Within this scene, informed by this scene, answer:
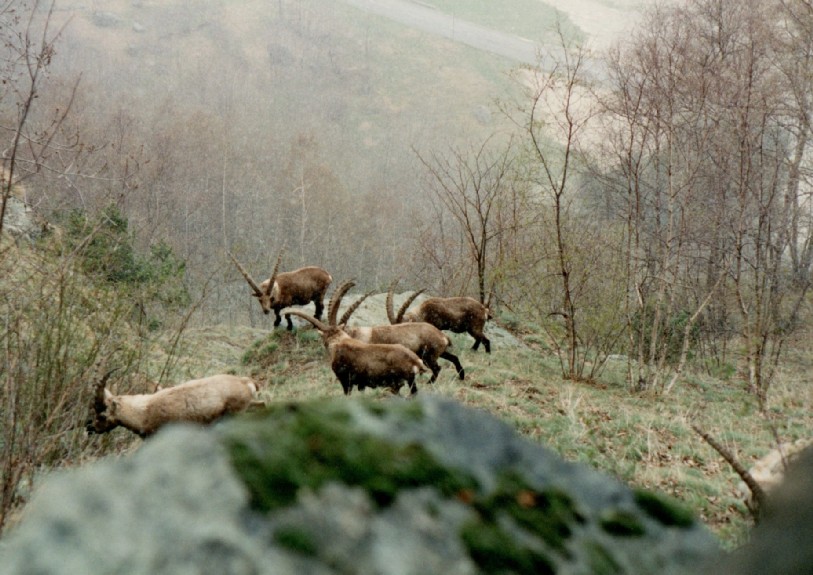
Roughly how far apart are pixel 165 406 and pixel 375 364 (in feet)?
9.93

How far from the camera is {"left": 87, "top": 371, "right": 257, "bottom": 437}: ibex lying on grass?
5.81 metres

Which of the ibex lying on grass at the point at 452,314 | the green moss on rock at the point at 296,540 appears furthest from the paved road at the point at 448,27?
the green moss on rock at the point at 296,540

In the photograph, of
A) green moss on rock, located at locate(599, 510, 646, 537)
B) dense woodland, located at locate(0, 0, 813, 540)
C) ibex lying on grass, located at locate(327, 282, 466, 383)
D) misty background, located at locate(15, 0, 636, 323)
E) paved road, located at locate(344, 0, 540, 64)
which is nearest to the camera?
green moss on rock, located at locate(599, 510, 646, 537)

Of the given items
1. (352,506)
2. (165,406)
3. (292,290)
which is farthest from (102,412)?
(292,290)

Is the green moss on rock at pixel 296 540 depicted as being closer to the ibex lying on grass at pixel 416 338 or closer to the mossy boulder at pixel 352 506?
the mossy boulder at pixel 352 506

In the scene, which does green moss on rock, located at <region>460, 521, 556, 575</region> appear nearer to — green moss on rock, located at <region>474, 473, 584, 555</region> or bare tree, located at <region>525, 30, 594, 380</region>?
green moss on rock, located at <region>474, 473, 584, 555</region>

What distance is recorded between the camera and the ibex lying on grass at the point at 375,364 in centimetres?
820

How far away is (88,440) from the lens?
6.35 metres

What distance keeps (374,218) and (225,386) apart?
49065mm

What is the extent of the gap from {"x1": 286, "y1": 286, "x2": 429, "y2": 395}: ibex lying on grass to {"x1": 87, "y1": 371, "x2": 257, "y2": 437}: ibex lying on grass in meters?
2.28

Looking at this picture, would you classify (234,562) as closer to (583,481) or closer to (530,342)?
(583,481)

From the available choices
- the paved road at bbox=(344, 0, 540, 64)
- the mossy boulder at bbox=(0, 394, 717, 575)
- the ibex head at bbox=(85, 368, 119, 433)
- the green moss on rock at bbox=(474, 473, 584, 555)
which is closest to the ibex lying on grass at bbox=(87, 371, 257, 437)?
the ibex head at bbox=(85, 368, 119, 433)

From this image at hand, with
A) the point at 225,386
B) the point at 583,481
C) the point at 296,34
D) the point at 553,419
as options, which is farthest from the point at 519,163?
the point at 296,34

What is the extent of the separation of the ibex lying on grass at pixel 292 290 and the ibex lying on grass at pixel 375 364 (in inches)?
216
